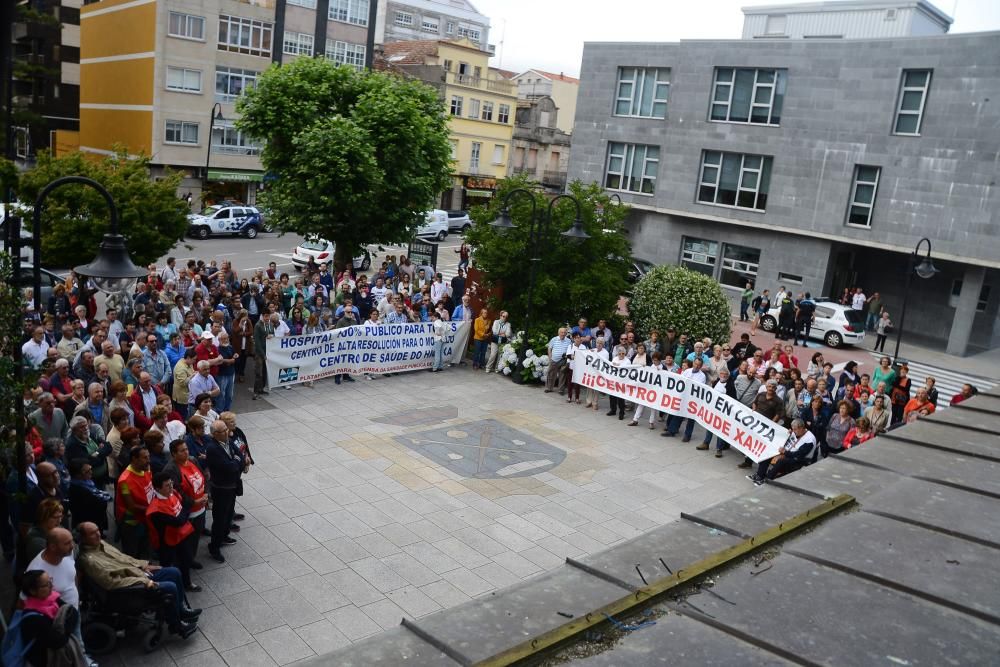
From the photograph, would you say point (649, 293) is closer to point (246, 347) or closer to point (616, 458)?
point (616, 458)

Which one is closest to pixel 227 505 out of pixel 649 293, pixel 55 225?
pixel 55 225

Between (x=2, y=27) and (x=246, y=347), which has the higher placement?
(x=2, y=27)

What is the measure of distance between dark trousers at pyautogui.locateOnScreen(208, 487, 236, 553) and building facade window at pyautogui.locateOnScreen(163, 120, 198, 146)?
40.8 m

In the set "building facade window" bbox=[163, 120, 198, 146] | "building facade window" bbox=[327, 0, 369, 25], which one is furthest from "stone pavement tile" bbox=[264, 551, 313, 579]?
"building facade window" bbox=[327, 0, 369, 25]

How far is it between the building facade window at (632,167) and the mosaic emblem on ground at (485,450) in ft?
81.6

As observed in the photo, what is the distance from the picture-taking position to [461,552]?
38.0ft

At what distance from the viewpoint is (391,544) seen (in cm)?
1160

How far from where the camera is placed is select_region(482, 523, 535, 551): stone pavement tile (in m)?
11.9

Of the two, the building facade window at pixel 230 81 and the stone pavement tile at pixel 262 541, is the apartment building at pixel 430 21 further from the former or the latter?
the stone pavement tile at pixel 262 541

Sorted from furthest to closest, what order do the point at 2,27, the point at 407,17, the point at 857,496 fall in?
the point at 407,17
the point at 857,496
the point at 2,27

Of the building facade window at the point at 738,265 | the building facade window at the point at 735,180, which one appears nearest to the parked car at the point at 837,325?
the building facade window at the point at 738,265

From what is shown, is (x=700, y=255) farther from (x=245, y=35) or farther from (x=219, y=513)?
(x=219, y=513)

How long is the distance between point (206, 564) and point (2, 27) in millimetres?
9481

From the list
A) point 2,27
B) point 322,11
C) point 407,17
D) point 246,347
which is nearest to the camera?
point 2,27
